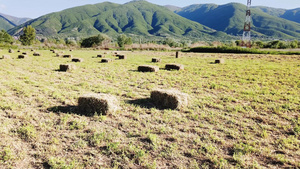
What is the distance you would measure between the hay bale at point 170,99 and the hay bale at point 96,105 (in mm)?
1706

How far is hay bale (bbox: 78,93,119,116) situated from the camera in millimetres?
6113

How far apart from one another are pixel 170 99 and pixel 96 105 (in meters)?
2.59

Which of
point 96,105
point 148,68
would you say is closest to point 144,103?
point 96,105

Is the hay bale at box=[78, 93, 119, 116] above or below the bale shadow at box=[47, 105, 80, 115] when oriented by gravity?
above

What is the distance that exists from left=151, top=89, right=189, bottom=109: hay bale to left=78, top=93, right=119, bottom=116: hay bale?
171 centimetres

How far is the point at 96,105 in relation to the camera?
6172 mm

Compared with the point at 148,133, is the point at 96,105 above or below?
above

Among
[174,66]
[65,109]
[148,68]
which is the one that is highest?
[174,66]

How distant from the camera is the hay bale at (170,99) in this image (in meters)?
6.80

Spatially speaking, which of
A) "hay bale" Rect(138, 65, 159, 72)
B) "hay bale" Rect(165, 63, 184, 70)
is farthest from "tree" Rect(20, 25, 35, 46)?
"hay bale" Rect(165, 63, 184, 70)

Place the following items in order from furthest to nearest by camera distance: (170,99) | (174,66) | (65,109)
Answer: (174,66) → (170,99) → (65,109)

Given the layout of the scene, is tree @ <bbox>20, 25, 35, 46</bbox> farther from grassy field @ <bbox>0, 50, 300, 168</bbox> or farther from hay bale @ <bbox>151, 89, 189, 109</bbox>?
hay bale @ <bbox>151, 89, 189, 109</bbox>

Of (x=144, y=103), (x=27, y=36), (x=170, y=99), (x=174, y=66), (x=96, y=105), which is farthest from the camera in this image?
(x=27, y=36)

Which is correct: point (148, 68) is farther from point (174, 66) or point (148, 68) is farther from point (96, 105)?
point (96, 105)
